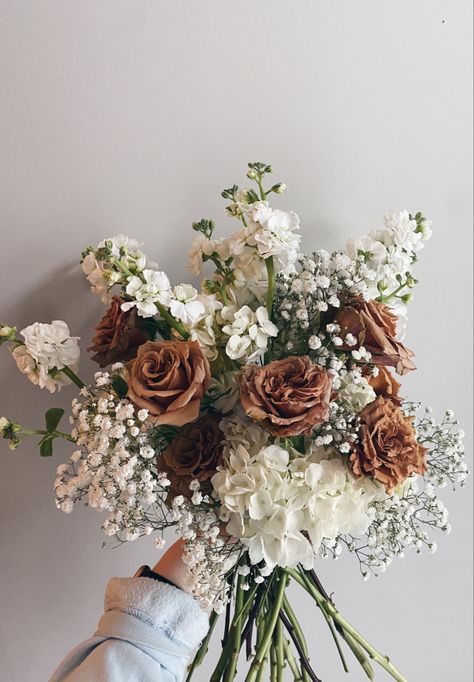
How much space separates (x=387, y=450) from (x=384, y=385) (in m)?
0.12

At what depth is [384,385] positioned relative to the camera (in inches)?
35.2

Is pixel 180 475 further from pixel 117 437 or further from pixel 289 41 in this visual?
pixel 289 41

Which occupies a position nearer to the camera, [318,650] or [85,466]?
[85,466]

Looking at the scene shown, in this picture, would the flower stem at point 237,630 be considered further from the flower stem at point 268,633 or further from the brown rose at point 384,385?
the brown rose at point 384,385

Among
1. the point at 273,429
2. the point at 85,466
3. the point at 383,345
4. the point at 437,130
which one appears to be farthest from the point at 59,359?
the point at 437,130

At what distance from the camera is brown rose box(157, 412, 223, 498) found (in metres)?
0.83

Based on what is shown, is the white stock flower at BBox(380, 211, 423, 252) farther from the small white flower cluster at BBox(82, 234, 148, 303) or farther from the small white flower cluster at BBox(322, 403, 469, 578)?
the small white flower cluster at BBox(82, 234, 148, 303)

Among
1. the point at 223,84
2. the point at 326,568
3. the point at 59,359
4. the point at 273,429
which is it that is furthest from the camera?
the point at 326,568

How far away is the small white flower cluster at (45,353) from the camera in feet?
2.93

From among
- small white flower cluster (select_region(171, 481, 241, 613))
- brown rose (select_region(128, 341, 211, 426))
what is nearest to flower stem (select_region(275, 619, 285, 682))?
small white flower cluster (select_region(171, 481, 241, 613))

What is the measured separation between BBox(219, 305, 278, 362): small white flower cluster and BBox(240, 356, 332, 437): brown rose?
56 mm

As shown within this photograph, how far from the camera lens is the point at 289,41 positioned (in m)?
1.07

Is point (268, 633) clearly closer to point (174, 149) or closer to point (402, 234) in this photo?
point (402, 234)

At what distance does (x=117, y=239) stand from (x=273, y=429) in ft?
1.21
